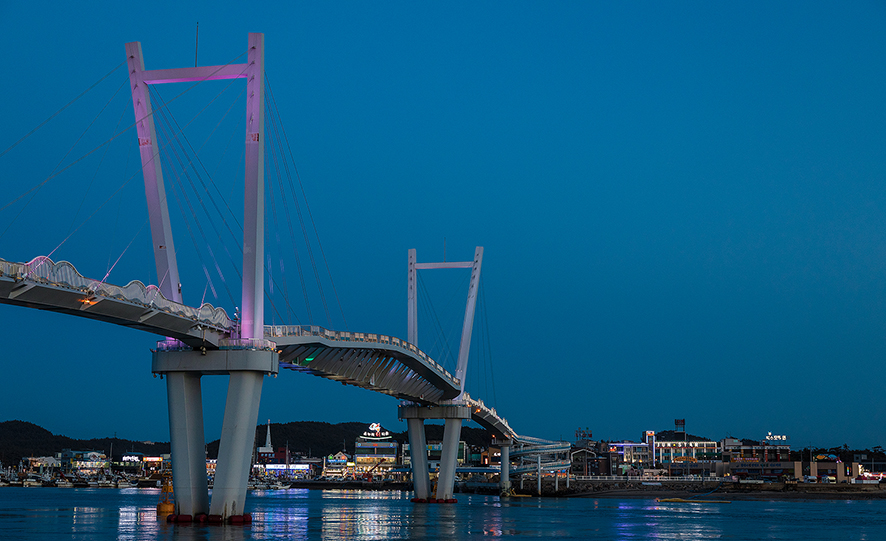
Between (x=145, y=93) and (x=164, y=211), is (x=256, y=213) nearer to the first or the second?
(x=164, y=211)

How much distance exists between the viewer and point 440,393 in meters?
→ 91.5

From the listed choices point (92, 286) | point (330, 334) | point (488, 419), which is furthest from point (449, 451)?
point (92, 286)

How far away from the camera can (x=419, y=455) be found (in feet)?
310

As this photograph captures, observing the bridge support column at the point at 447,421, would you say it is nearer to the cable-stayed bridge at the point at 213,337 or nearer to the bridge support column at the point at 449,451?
the bridge support column at the point at 449,451

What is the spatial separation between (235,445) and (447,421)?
5372cm

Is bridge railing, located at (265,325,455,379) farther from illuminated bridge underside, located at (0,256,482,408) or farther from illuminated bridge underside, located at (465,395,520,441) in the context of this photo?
illuminated bridge underside, located at (465,395,520,441)

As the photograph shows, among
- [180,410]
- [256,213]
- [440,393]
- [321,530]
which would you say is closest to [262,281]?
[256,213]

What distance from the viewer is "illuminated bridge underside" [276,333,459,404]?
53.2 meters

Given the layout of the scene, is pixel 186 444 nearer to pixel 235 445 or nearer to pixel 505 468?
pixel 235 445

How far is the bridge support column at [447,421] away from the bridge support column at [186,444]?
48580mm

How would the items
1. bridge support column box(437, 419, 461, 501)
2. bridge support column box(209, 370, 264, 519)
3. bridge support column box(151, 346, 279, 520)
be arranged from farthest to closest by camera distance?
bridge support column box(437, 419, 461, 501), bridge support column box(151, 346, 279, 520), bridge support column box(209, 370, 264, 519)

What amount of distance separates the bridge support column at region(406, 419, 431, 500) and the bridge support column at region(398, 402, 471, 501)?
0.25 meters

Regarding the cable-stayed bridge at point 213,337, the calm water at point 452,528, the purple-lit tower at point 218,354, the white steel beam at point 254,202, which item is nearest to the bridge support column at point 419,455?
the calm water at point 452,528

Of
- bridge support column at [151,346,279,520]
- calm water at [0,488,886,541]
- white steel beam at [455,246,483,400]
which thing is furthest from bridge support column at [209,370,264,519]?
white steel beam at [455,246,483,400]
